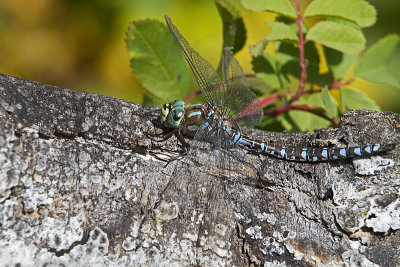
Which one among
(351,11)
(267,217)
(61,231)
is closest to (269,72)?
(351,11)

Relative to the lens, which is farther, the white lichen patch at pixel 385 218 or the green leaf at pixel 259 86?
the green leaf at pixel 259 86

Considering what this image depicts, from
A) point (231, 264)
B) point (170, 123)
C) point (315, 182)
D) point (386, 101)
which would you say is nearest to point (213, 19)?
point (386, 101)

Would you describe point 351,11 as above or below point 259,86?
above

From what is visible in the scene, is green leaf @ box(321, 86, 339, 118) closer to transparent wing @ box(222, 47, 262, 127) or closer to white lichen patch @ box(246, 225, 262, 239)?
transparent wing @ box(222, 47, 262, 127)

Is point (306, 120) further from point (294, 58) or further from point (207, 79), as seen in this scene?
point (207, 79)

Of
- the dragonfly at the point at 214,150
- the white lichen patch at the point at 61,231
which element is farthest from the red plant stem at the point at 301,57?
the white lichen patch at the point at 61,231

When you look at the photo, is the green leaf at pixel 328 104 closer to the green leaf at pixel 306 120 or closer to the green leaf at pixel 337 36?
the green leaf at pixel 306 120
